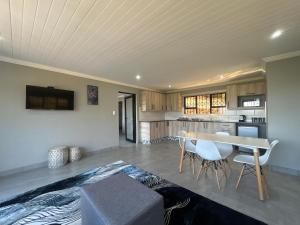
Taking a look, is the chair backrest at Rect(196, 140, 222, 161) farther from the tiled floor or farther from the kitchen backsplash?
the kitchen backsplash

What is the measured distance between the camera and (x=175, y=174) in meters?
3.07

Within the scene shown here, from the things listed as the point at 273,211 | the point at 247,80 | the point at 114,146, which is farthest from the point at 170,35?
the point at 114,146

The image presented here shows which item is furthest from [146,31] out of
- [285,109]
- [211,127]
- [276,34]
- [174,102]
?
[174,102]

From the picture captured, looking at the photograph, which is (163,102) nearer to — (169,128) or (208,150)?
(169,128)

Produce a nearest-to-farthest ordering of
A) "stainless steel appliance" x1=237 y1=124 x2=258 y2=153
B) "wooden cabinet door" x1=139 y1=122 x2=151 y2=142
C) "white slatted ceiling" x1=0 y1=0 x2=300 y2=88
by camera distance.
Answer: "white slatted ceiling" x1=0 y1=0 x2=300 y2=88 < "stainless steel appliance" x1=237 y1=124 x2=258 y2=153 < "wooden cabinet door" x1=139 y1=122 x2=151 y2=142

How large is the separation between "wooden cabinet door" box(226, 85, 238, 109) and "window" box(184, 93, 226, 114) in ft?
1.81

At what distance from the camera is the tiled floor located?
1.91m

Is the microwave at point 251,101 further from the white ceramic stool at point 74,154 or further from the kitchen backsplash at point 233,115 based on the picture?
the white ceramic stool at point 74,154

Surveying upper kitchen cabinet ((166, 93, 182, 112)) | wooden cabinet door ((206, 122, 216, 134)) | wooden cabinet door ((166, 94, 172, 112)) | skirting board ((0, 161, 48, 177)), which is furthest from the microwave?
skirting board ((0, 161, 48, 177))

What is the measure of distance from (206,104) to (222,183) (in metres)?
4.02

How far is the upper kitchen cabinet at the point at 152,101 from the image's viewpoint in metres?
6.27

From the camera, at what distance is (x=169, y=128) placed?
6.97m

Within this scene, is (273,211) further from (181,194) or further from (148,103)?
(148,103)

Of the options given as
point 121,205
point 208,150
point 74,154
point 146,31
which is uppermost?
point 146,31
